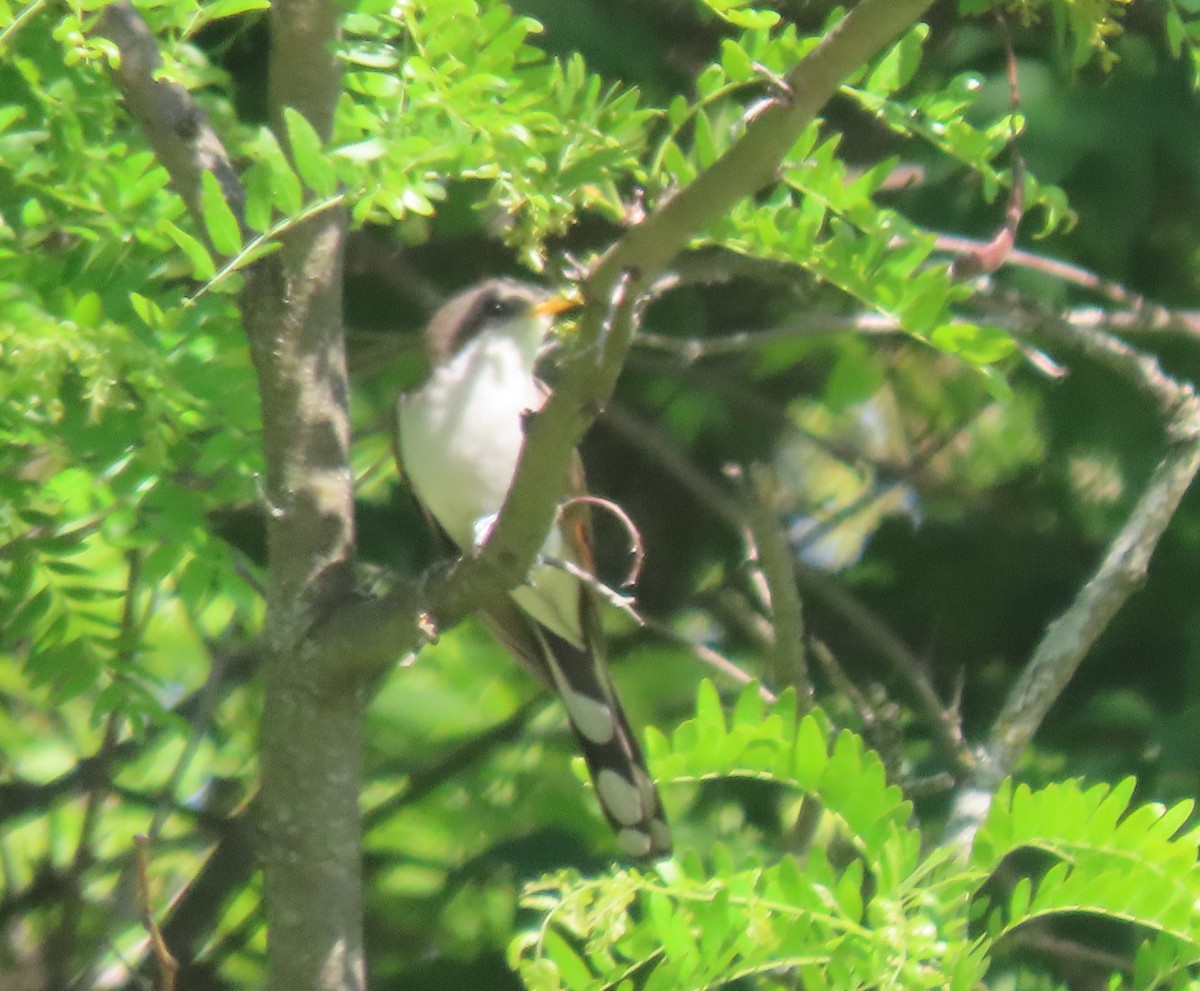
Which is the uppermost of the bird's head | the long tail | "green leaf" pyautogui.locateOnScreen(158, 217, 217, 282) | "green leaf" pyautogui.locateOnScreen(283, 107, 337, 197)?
"green leaf" pyautogui.locateOnScreen(283, 107, 337, 197)

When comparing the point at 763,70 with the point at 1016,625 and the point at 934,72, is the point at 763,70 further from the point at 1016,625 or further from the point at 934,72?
the point at 1016,625

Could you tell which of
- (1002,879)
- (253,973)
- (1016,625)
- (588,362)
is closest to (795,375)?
(1016,625)

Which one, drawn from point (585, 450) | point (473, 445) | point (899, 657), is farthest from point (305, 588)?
point (585, 450)

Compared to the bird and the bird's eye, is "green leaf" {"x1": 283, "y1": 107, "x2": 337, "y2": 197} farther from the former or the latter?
the bird's eye

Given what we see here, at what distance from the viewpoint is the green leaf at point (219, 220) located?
229 cm

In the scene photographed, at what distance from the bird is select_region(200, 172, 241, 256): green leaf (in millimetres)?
1445

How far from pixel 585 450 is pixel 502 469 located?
0.80m

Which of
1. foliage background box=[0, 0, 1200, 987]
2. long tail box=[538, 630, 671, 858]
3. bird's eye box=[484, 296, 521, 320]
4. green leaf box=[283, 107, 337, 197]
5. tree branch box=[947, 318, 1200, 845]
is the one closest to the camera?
green leaf box=[283, 107, 337, 197]

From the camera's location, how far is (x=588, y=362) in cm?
210

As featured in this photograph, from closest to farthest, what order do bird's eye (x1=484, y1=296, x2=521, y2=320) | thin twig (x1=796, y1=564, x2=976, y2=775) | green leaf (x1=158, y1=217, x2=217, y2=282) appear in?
1. green leaf (x1=158, y1=217, x2=217, y2=282)
2. thin twig (x1=796, y1=564, x2=976, y2=775)
3. bird's eye (x1=484, y1=296, x2=521, y2=320)

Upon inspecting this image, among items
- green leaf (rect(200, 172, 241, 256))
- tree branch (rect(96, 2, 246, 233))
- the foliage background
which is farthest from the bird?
green leaf (rect(200, 172, 241, 256))

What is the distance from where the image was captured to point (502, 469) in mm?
3959

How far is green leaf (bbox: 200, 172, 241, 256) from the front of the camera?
2295mm

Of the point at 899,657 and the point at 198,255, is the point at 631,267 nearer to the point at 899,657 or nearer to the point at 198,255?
the point at 198,255
